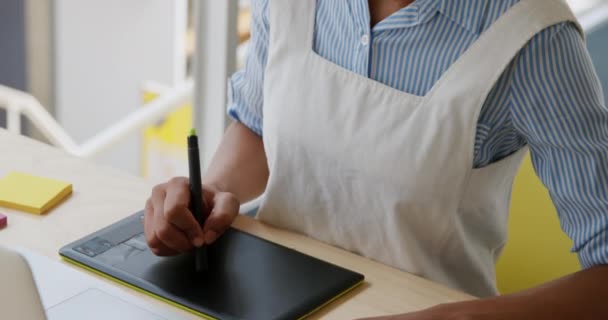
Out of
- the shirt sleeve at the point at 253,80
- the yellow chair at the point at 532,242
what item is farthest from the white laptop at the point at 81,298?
the yellow chair at the point at 532,242

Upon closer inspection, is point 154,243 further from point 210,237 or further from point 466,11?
point 466,11

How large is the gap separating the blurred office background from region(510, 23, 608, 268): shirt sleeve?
1.72 meters

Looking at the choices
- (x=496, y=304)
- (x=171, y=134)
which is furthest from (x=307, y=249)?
(x=171, y=134)

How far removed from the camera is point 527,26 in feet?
3.44

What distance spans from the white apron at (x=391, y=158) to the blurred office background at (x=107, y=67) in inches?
64.5

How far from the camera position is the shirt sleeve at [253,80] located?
132 cm

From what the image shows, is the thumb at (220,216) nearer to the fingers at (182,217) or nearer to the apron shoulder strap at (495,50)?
the fingers at (182,217)

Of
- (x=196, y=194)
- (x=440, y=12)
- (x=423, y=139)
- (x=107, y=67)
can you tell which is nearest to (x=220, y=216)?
(x=196, y=194)

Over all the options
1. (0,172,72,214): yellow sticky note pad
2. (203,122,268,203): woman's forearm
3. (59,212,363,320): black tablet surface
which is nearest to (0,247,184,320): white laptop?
Result: (59,212,363,320): black tablet surface

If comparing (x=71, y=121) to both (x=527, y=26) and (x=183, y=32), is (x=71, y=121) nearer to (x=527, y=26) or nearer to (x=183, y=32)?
(x=183, y=32)

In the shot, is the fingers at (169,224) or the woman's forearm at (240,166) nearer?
the fingers at (169,224)

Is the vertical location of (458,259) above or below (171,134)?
above

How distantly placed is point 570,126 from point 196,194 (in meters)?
0.44

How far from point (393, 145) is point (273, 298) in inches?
10.1
